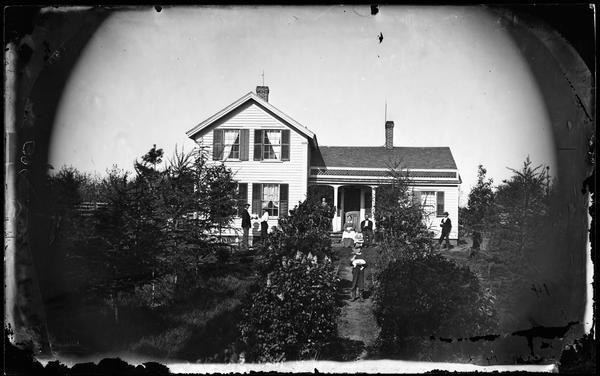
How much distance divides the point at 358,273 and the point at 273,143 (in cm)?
146

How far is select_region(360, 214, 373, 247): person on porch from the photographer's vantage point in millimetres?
3416

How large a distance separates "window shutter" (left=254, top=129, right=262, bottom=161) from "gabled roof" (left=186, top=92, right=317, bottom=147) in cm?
23

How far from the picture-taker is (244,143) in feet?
11.3

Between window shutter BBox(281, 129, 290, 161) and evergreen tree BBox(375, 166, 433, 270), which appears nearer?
evergreen tree BBox(375, 166, 433, 270)

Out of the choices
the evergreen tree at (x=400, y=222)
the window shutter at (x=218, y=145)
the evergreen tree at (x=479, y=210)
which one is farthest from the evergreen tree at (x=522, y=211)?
the window shutter at (x=218, y=145)

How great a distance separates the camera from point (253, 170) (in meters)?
3.46

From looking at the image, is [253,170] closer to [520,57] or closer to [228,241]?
[228,241]

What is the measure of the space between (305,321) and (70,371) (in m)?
2.21

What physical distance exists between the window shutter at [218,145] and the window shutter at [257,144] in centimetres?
32

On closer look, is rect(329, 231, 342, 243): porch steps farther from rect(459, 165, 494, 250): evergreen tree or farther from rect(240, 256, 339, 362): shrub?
rect(459, 165, 494, 250): evergreen tree

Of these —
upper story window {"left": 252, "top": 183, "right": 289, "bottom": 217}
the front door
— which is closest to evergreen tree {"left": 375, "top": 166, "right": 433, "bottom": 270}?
the front door

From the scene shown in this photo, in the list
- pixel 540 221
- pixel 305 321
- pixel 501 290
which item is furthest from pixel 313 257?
pixel 540 221

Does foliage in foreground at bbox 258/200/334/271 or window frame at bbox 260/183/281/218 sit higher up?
window frame at bbox 260/183/281/218

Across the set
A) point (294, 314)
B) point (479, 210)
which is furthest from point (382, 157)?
point (294, 314)
